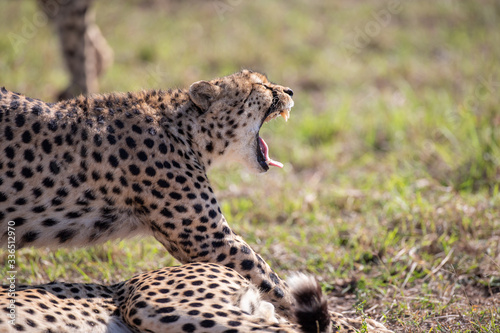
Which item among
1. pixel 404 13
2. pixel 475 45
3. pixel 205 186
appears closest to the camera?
pixel 205 186

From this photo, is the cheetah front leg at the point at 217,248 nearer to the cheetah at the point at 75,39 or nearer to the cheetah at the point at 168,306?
the cheetah at the point at 168,306

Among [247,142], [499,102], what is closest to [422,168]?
[499,102]

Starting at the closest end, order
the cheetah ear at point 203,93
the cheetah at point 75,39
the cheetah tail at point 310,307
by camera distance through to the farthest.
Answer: the cheetah tail at point 310,307
the cheetah ear at point 203,93
the cheetah at point 75,39

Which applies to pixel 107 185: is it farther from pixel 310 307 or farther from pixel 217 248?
pixel 310 307

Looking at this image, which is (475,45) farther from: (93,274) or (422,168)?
(93,274)

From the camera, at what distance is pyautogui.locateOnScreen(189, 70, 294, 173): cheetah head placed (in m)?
2.97

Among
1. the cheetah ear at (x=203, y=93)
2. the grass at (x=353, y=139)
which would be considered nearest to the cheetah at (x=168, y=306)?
the grass at (x=353, y=139)

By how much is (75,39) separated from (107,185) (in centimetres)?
318

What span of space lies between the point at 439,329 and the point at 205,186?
1.14 m

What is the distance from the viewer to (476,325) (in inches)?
103

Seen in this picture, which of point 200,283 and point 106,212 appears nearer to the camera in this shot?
point 200,283

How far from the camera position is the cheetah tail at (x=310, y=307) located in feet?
7.86

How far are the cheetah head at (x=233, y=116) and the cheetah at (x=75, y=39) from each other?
2.80 metres

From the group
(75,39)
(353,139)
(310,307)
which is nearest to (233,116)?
(310,307)
